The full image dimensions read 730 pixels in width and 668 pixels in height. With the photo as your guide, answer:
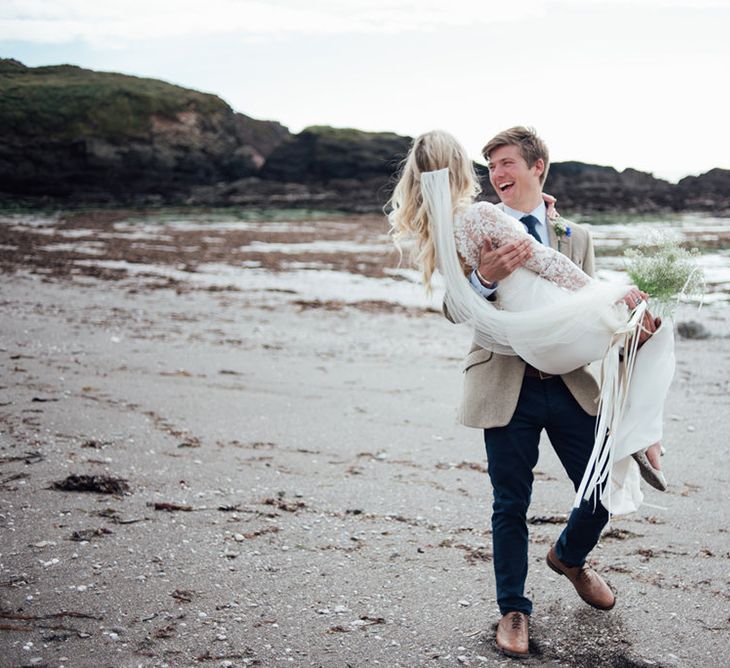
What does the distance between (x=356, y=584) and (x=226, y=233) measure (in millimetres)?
26238

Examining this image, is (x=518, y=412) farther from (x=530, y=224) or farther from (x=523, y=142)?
(x=523, y=142)

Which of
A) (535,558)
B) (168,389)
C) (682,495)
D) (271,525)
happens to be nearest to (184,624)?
(271,525)

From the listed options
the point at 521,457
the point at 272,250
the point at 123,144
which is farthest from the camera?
the point at 123,144

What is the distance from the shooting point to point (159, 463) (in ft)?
18.0

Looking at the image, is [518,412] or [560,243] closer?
[518,412]

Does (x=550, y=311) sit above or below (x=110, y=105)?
below

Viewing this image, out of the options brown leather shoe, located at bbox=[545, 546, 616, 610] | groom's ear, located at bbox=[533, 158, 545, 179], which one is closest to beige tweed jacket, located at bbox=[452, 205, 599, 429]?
groom's ear, located at bbox=[533, 158, 545, 179]

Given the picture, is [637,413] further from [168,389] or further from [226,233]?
[226,233]

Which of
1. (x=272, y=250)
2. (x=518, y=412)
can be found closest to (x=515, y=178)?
(x=518, y=412)

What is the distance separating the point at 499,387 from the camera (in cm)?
335

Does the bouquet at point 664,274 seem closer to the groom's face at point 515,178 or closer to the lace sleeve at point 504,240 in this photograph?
the lace sleeve at point 504,240

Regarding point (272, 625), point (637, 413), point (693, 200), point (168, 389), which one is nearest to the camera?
point (637, 413)

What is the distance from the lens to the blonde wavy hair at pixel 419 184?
319 cm

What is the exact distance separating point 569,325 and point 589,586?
1336mm
